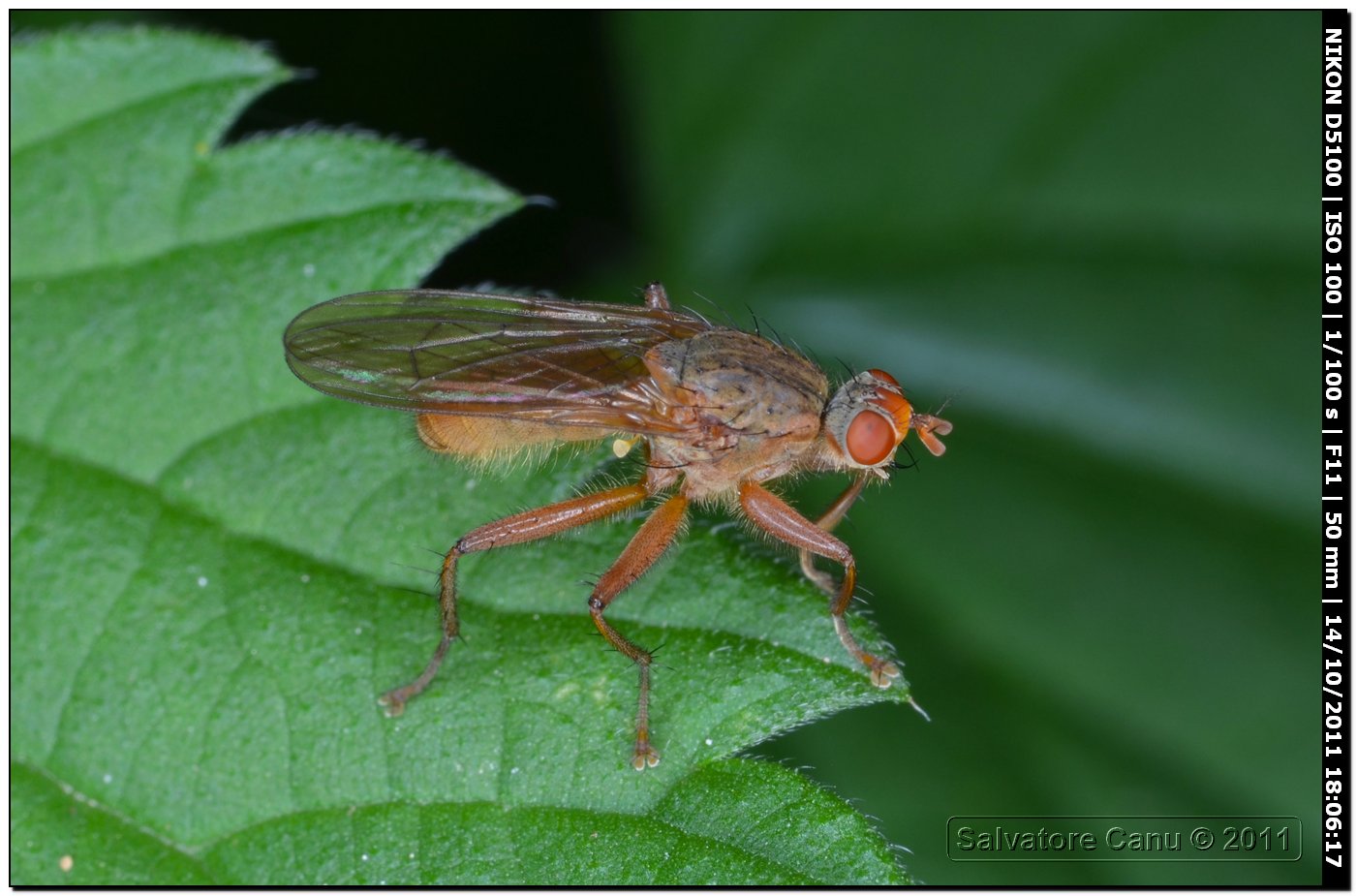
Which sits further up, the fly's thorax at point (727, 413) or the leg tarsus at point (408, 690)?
Result: the fly's thorax at point (727, 413)

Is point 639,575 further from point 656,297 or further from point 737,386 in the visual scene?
point 656,297

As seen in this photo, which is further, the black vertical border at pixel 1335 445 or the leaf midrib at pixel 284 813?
the black vertical border at pixel 1335 445

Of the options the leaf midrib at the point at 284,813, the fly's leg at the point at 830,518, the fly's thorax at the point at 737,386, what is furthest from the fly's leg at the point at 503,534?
the fly's leg at the point at 830,518

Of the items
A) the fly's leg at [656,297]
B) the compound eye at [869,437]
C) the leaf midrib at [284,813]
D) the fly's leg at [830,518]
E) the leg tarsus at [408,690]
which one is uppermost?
the fly's leg at [656,297]

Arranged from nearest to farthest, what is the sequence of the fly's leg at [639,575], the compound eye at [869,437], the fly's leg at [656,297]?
1. the fly's leg at [639,575]
2. the compound eye at [869,437]
3. the fly's leg at [656,297]

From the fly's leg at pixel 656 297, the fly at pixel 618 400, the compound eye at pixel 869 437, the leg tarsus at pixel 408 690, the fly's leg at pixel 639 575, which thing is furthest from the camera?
the fly's leg at pixel 656 297

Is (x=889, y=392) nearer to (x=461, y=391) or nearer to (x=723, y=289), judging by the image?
(x=461, y=391)

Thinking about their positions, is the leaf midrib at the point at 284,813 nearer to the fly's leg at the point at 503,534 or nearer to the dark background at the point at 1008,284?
the fly's leg at the point at 503,534
